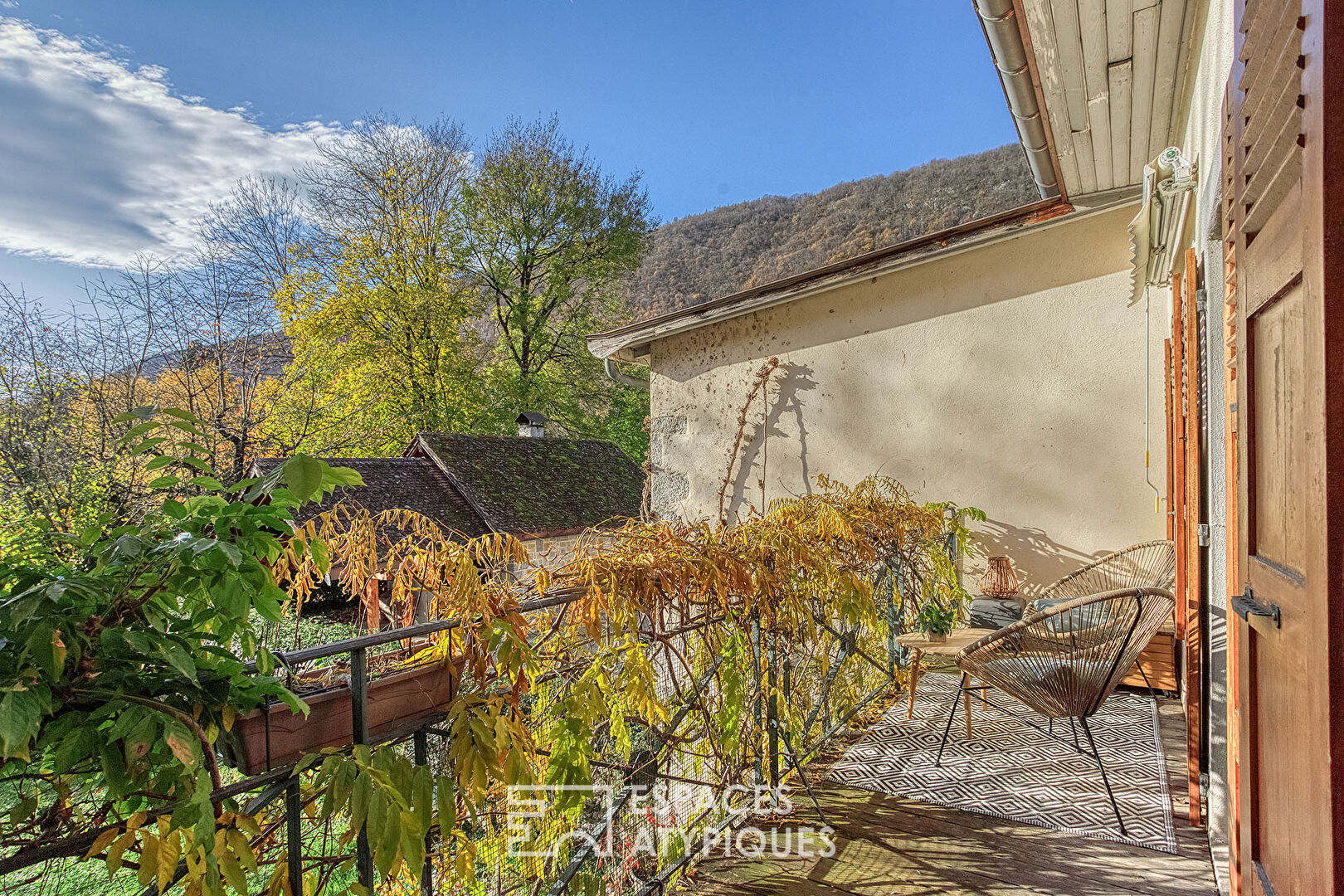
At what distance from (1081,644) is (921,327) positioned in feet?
12.1

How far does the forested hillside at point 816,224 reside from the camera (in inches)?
1072

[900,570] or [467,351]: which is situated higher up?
[467,351]

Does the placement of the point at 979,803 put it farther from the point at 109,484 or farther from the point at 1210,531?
the point at 109,484

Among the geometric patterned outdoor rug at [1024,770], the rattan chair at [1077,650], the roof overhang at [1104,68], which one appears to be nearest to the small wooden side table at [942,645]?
the geometric patterned outdoor rug at [1024,770]

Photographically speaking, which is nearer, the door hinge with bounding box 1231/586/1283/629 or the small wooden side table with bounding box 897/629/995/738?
the door hinge with bounding box 1231/586/1283/629

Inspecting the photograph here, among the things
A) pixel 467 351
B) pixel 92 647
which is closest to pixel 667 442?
pixel 92 647

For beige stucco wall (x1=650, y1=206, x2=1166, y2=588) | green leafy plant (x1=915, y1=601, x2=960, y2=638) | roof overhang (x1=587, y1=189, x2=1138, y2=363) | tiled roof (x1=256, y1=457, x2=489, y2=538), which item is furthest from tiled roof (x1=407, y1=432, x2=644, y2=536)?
green leafy plant (x1=915, y1=601, x2=960, y2=638)

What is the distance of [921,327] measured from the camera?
6.04 meters

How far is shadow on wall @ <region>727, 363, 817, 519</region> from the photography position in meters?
6.60

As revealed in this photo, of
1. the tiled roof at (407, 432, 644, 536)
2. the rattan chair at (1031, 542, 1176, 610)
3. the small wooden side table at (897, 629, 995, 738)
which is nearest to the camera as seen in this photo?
the small wooden side table at (897, 629, 995, 738)

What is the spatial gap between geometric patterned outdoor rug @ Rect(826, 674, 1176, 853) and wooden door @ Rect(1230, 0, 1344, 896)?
5.23ft

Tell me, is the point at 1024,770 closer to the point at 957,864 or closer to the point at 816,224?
the point at 957,864

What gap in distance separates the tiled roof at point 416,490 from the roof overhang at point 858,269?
20.3 ft

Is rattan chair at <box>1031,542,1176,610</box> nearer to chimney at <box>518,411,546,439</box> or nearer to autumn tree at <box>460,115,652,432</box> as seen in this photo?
chimney at <box>518,411,546,439</box>
